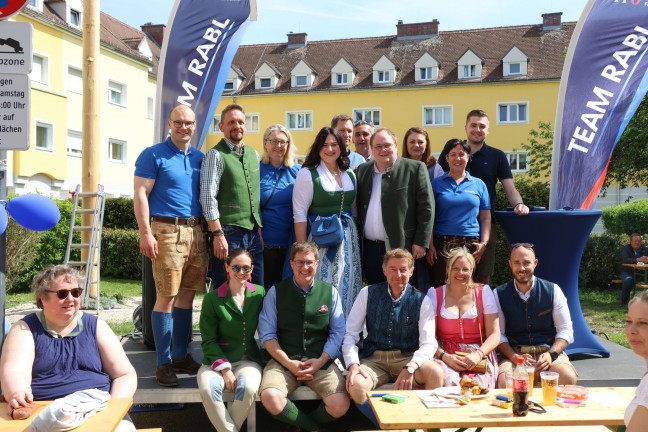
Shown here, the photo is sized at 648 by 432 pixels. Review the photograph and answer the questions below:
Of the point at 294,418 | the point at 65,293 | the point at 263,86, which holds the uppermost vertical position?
the point at 263,86

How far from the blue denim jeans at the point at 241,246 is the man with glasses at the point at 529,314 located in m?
1.86

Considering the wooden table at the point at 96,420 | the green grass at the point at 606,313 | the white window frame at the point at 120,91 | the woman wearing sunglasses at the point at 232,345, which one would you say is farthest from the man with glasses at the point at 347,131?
the white window frame at the point at 120,91

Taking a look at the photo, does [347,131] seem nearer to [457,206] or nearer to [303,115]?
[457,206]

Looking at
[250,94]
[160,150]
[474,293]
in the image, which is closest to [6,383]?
[160,150]

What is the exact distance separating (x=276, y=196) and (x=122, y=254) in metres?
12.2

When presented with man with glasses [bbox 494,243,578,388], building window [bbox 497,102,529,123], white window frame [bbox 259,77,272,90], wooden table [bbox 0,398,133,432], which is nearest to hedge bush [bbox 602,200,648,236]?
man with glasses [bbox 494,243,578,388]

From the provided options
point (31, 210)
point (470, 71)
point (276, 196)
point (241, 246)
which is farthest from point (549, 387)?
point (470, 71)

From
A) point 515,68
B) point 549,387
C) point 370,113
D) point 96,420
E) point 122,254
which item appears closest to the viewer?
point 96,420

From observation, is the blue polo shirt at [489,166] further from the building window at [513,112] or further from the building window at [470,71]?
the building window at [470,71]

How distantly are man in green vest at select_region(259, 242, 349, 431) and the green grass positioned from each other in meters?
4.65

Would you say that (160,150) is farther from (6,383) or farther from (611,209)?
(611,209)

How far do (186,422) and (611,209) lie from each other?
17.4 m

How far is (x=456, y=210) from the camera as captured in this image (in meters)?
5.42

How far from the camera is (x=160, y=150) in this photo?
484 centimetres
